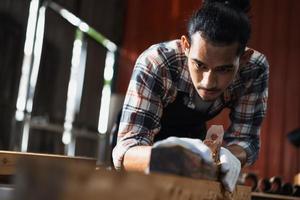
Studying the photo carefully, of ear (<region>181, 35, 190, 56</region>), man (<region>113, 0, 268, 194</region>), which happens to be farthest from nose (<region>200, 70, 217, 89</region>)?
ear (<region>181, 35, 190, 56</region>)

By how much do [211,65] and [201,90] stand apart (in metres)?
0.08

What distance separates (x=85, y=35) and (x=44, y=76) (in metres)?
0.81

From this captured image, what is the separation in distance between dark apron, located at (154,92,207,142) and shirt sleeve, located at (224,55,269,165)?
4.2 inches

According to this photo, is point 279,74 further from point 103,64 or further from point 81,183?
point 81,183

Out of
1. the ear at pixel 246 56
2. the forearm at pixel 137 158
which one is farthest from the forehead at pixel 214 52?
the forearm at pixel 137 158

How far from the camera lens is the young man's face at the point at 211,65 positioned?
4.15ft

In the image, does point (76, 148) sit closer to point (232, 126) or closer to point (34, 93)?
point (34, 93)

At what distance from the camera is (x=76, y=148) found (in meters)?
4.70

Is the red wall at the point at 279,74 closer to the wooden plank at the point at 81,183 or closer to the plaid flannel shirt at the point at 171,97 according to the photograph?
the plaid flannel shirt at the point at 171,97

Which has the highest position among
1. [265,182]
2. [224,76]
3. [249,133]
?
[224,76]

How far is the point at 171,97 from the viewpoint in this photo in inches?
60.8

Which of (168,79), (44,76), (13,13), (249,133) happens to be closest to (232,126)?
(249,133)

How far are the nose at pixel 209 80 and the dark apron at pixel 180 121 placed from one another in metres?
→ 0.26

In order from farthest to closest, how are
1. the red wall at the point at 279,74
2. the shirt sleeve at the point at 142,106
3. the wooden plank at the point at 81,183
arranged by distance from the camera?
the red wall at the point at 279,74
the shirt sleeve at the point at 142,106
the wooden plank at the point at 81,183
